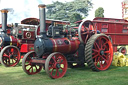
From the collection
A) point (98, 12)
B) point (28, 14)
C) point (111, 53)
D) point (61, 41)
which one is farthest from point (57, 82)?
point (28, 14)

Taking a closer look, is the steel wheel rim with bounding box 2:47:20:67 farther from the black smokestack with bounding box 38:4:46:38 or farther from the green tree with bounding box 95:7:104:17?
the green tree with bounding box 95:7:104:17

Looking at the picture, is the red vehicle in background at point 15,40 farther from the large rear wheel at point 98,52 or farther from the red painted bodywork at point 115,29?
the red painted bodywork at point 115,29

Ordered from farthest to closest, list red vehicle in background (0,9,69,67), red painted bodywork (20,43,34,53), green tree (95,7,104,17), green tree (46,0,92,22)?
green tree (95,7,104,17), green tree (46,0,92,22), red painted bodywork (20,43,34,53), red vehicle in background (0,9,69,67)

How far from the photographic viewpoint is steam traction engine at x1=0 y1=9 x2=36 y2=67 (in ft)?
27.1

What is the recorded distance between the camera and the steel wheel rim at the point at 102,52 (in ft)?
20.8

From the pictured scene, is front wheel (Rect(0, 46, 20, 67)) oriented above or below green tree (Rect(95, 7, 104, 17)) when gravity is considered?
below

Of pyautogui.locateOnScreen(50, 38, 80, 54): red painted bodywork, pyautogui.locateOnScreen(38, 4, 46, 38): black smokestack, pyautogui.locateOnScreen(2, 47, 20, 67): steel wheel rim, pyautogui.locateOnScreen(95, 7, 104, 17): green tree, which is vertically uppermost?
pyautogui.locateOnScreen(95, 7, 104, 17): green tree

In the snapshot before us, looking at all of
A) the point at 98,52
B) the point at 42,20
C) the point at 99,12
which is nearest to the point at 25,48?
the point at 42,20

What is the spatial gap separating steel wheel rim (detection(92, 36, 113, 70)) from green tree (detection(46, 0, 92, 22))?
795 inches

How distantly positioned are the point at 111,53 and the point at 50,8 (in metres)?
23.8

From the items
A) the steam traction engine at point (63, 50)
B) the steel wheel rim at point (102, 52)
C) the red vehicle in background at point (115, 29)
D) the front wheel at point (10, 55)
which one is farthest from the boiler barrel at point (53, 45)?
the red vehicle in background at point (115, 29)

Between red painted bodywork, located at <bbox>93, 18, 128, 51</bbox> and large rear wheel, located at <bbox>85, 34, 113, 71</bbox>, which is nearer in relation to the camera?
large rear wheel, located at <bbox>85, 34, 113, 71</bbox>

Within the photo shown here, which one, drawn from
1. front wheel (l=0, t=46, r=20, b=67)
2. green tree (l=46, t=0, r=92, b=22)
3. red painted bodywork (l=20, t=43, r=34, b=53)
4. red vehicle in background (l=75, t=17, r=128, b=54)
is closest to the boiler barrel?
front wheel (l=0, t=46, r=20, b=67)

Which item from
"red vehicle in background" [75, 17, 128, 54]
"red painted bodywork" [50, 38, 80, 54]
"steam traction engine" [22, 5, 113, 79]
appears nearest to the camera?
"steam traction engine" [22, 5, 113, 79]
